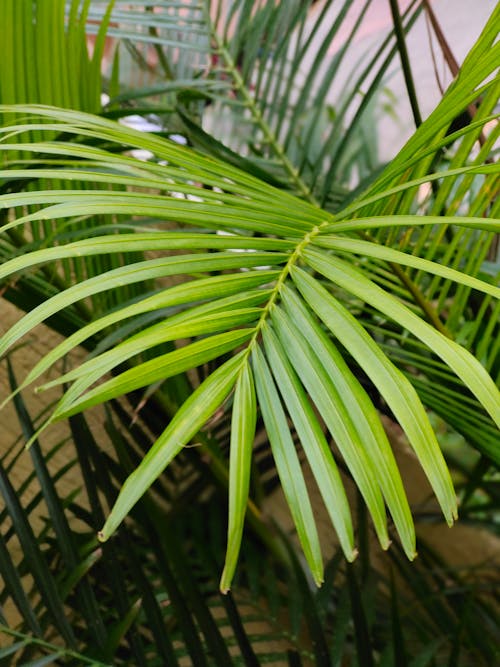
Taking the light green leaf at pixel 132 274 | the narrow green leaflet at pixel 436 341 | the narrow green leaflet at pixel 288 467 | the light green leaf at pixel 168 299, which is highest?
the light green leaf at pixel 132 274

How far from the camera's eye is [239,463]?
33 cm

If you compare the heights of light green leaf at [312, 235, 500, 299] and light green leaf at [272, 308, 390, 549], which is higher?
light green leaf at [312, 235, 500, 299]

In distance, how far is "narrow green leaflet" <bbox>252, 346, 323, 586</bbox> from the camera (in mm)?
321

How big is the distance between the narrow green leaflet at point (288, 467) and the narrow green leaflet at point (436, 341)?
7 cm

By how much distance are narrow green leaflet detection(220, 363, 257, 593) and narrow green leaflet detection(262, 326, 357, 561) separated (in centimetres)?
2

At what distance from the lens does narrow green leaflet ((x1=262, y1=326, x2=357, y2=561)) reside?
317 millimetres

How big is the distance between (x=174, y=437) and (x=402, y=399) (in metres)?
0.11

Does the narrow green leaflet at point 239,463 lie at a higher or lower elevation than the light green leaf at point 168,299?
lower

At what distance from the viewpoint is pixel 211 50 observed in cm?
106

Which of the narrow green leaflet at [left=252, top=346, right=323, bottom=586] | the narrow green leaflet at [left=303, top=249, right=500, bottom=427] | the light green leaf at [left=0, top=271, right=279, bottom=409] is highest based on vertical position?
the light green leaf at [left=0, top=271, right=279, bottom=409]

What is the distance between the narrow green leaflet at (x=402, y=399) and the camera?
32 cm

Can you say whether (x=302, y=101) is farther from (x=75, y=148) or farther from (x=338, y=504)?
(x=338, y=504)

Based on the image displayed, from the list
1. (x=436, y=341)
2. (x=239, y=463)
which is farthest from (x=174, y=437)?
(x=436, y=341)

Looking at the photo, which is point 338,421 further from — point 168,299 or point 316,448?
point 168,299
